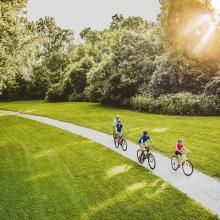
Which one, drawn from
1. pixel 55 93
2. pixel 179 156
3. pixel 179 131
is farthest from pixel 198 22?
pixel 55 93

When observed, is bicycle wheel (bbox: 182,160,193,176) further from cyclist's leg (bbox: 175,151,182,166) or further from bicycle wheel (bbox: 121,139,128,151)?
bicycle wheel (bbox: 121,139,128,151)

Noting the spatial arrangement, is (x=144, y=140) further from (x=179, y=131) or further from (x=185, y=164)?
(x=179, y=131)

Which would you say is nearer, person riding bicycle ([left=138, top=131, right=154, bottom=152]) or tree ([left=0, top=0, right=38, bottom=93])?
person riding bicycle ([left=138, top=131, right=154, bottom=152])

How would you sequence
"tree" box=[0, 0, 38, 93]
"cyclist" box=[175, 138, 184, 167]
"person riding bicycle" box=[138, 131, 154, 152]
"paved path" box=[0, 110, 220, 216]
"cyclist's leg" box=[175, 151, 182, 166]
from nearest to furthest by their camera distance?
"paved path" box=[0, 110, 220, 216], "cyclist" box=[175, 138, 184, 167], "cyclist's leg" box=[175, 151, 182, 166], "person riding bicycle" box=[138, 131, 154, 152], "tree" box=[0, 0, 38, 93]

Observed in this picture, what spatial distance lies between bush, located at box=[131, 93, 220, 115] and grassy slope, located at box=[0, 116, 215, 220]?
13.5 meters

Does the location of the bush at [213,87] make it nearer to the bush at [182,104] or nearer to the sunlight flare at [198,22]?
the bush at [182,104]

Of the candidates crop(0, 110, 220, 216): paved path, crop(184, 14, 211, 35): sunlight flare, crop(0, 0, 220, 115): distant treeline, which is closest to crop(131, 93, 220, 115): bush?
crop(0, 0, 220, 115): distant treeline

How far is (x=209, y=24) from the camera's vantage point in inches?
408

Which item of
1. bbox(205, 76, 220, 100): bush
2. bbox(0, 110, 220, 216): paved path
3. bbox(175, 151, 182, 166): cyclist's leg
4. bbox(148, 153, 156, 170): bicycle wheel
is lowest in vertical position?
bbox(0, 110, 220, 216): paved path

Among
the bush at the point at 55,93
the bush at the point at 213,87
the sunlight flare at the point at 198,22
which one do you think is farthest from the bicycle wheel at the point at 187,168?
the bush at the point at 55,93

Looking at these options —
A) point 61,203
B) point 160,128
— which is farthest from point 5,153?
point 160,128

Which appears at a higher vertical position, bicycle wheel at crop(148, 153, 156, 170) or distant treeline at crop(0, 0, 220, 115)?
distant treeline at crop(0, 0, 220, 115)

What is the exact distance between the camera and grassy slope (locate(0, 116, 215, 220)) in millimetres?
9727

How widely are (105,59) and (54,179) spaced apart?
3069 centimetres
